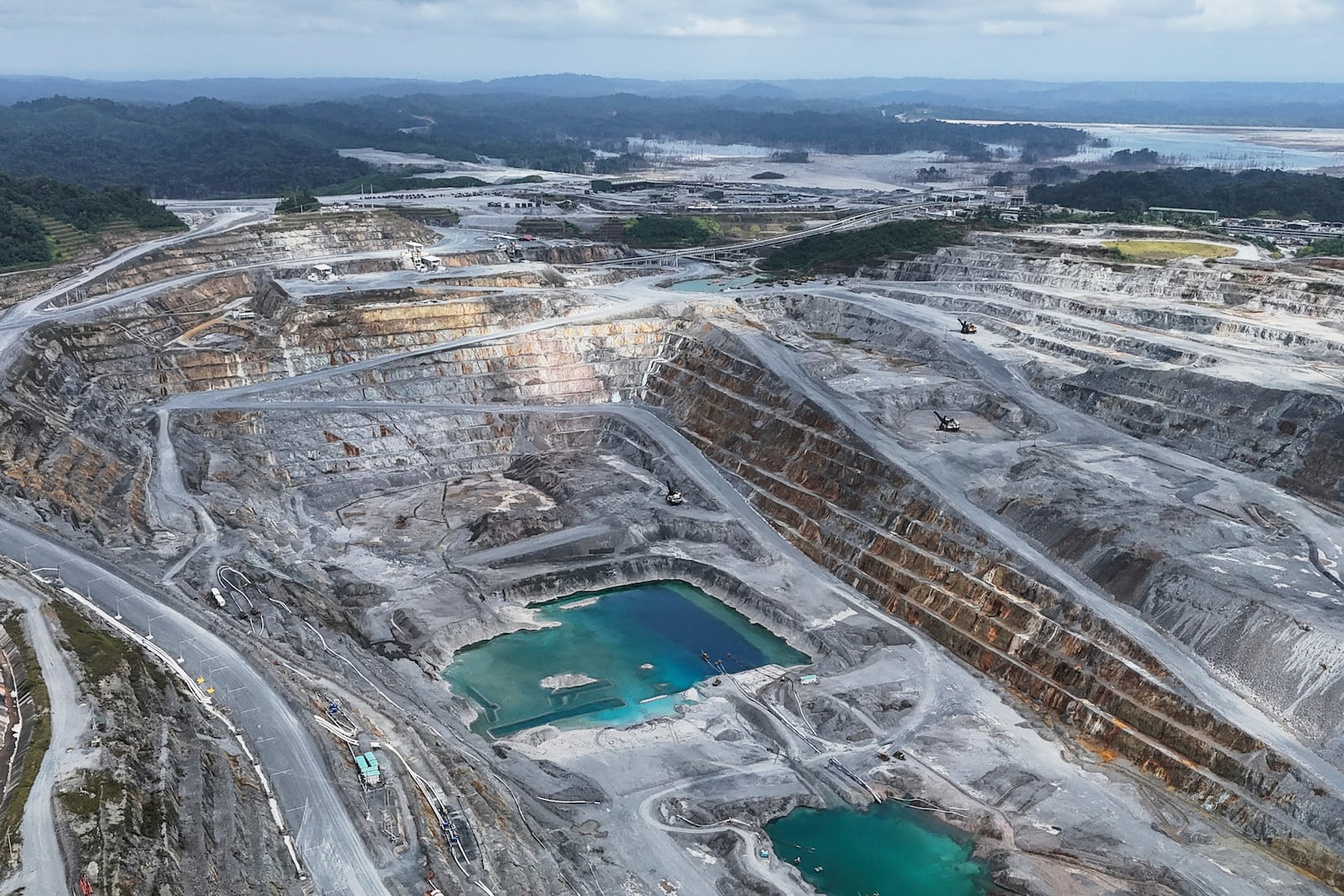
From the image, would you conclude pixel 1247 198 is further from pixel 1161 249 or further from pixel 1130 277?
pixel 1130 277

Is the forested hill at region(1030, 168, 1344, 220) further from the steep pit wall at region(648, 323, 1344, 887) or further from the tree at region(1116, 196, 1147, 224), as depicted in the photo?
the steep pit wall at region(648, 323, 1344, 887)

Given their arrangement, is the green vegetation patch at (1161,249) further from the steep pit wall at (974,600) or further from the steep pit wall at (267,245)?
the steep pit wall at (267,245)

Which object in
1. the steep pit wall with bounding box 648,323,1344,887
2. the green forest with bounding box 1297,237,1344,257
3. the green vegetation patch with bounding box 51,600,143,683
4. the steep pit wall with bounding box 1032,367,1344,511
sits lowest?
the steep pit wall with bounding box 648,323,1344,887

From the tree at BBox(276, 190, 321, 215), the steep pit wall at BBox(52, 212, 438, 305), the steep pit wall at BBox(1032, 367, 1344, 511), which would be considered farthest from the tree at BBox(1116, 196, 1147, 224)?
the tree at BBox(276, 190, 321, 215)

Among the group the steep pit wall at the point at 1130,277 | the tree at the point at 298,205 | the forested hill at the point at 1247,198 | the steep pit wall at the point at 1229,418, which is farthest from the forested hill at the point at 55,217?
the forested hill at the point at 1247,198

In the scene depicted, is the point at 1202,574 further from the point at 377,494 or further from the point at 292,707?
the point at 377,494

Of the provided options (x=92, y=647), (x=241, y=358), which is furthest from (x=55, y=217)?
(x=92, y=647)
